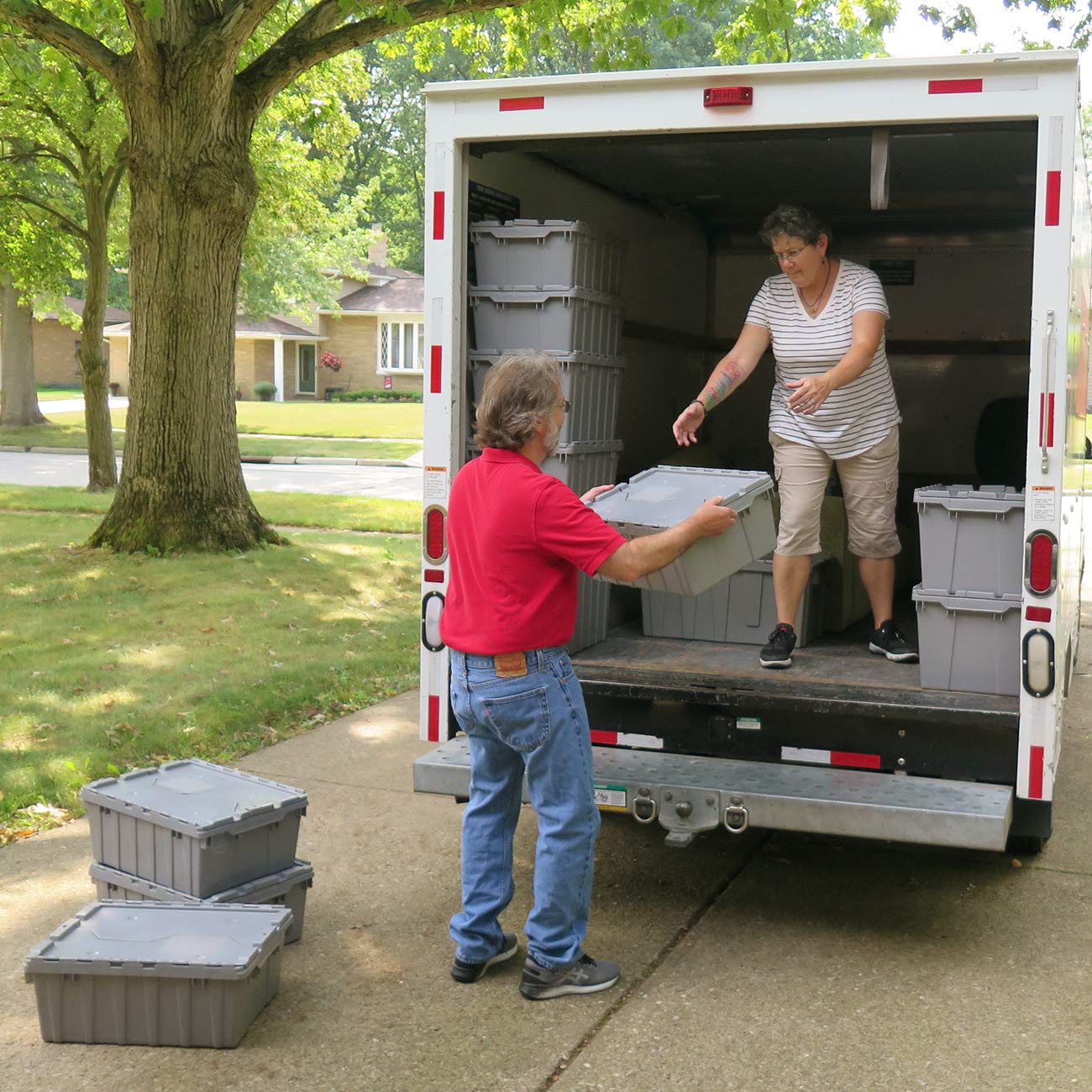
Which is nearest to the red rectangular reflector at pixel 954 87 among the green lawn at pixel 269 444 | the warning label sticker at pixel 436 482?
the warning label sticker at pixel 436 482

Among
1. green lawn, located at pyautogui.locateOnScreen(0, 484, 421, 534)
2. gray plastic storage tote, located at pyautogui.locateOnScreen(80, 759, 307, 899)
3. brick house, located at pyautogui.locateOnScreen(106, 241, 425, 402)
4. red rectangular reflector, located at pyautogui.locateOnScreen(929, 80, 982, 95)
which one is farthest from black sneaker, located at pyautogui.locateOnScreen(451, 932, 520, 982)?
brick house, located at pyautogui.locateOnScreen(106, 241, 425, 402)

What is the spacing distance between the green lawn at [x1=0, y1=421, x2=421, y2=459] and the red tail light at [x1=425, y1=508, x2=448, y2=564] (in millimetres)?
20662

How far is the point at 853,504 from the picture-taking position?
208 inches

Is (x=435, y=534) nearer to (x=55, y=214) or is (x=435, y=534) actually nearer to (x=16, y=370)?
(x=55, y=214)

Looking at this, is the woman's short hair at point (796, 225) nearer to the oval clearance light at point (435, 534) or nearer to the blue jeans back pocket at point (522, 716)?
the oval clearance light at point (435, 534)

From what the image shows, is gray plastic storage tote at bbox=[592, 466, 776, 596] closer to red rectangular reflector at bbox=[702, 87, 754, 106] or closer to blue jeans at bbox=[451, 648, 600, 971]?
blue jeans at bbox=[451, 648, 600, 971]

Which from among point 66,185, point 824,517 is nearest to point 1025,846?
point 824,517

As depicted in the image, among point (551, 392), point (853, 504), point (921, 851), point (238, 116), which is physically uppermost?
point (238, 116)

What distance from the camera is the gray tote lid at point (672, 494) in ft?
13.4

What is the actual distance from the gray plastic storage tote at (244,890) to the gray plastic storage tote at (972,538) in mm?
2265

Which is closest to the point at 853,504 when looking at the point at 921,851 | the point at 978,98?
the point at 921,851

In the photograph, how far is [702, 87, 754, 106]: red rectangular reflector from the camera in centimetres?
425

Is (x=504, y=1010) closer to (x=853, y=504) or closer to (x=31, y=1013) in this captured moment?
(x=31, y=1013)

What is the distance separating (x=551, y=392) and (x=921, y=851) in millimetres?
2501
